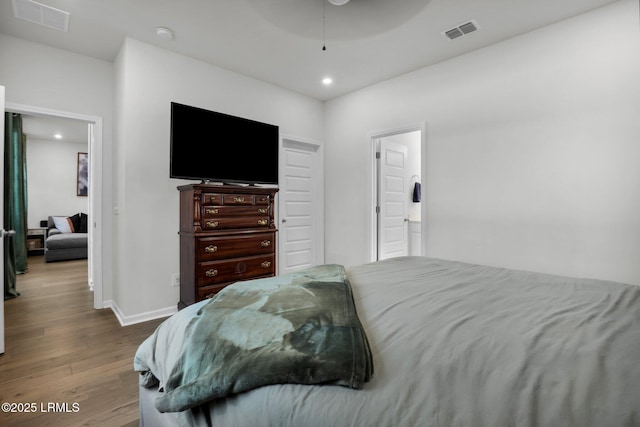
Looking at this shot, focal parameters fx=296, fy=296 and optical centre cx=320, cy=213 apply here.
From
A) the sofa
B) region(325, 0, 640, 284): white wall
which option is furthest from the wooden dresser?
the sofa

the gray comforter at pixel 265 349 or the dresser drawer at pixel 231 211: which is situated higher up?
the dresser drawer at pixel 231 211

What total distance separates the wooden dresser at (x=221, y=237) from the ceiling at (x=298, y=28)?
141 cm

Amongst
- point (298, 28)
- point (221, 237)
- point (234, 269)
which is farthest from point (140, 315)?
point (298, 28)

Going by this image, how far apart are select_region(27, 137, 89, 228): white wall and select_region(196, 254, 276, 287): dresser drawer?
645 cm

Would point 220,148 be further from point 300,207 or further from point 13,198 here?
point 13,198

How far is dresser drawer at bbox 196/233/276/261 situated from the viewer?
2.66 meters

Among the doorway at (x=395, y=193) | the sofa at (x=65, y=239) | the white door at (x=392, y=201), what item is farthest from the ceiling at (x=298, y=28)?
the sofa at (x=65, y=239)

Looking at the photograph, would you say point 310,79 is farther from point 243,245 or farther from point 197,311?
point 197,311

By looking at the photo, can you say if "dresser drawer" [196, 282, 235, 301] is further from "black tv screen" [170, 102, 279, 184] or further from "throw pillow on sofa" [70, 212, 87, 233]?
"throw pillow on sofa" [70, 212, 87, 233]

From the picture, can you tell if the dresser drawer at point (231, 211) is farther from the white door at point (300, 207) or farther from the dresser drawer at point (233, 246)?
the white door at point (300, 207)

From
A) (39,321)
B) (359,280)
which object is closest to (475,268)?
(359,280)

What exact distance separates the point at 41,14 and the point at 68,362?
2.74 m

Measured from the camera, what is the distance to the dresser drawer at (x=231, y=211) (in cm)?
268

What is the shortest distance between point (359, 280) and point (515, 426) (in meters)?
1.02
